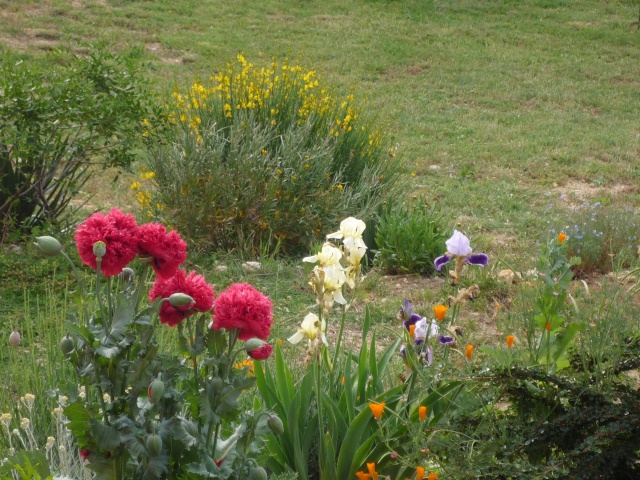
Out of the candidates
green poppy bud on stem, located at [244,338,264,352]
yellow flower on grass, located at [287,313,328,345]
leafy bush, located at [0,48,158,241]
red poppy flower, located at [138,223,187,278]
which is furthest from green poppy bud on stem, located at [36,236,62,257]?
leafy bush, located at [0,48,158,241]

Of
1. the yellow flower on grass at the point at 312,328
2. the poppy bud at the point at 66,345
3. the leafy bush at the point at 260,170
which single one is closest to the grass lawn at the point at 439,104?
the leafy bush at the point at 260,170

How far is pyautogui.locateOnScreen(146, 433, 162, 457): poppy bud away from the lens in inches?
72.2

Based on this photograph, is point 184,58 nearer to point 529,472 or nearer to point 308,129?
point 308,129

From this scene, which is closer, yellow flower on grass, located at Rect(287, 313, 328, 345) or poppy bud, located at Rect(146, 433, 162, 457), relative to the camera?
poppy bud, located at Rect(146, 433, 162, 457)

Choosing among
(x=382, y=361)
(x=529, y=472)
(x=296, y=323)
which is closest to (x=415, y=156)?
(x=296, y=323)

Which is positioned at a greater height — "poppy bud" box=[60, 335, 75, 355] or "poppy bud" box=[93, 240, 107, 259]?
"poppy bud" box=[93, 240, 107, 259]

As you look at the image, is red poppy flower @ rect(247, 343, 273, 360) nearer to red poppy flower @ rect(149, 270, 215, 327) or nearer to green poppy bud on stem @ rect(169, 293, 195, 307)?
red poppy flower @ rect(149, 270, 215, 327)

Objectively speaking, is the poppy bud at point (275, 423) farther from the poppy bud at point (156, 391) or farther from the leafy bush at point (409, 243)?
the leafy bush at point (409, 243)

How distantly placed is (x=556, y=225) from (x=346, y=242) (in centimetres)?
423

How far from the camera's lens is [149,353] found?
1.94m

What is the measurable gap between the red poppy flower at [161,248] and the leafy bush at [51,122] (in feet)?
10.7

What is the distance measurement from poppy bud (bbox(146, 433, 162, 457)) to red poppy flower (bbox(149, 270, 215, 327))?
0.29 metres

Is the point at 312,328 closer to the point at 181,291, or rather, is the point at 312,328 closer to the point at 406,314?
the point at 406,314

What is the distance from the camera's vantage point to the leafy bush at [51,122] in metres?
5.02
